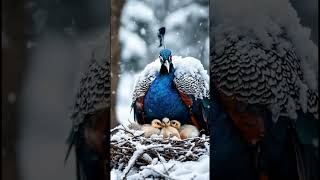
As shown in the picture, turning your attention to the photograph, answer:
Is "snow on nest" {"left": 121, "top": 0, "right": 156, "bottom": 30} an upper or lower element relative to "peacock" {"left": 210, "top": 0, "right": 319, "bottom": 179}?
upper

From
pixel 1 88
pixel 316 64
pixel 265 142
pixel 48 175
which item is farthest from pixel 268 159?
pixel 1 88

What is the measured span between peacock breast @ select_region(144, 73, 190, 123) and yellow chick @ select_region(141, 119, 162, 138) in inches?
1.1

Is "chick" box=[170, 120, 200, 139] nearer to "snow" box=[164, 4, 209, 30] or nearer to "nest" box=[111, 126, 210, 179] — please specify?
"nest" box=[111, 126, 210, 179]

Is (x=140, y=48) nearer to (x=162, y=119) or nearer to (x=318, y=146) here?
(x=162, y=119)

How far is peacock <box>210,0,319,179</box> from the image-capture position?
2334 millimetres

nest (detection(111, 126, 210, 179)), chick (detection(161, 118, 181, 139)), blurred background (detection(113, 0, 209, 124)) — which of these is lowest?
nest (detection(111, 126, 210, 179))

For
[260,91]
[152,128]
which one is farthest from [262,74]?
[152,128]

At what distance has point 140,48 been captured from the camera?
9.03 feet

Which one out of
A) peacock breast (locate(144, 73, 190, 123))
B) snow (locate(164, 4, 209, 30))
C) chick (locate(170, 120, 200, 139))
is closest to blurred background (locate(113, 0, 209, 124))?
snow (locate(164, 4, 209, 30))

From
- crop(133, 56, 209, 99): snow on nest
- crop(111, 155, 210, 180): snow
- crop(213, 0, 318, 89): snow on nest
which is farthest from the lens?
crop(133, 56, 209, 99): snow on nest

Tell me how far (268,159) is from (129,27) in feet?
3.45

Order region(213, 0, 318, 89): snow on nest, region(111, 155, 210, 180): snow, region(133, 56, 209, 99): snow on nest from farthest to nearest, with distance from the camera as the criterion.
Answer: region(133, 56, 209, 99): snow on nest
region(111, 155, 210, 180): snow
region(213, 0, 318, 89): snow on nest

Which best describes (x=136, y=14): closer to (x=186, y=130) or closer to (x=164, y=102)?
(x=164, y=102)

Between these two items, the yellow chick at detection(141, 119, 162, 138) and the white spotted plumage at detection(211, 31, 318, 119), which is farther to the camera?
the yellow chick at detection(141, 119, 162, 138)
